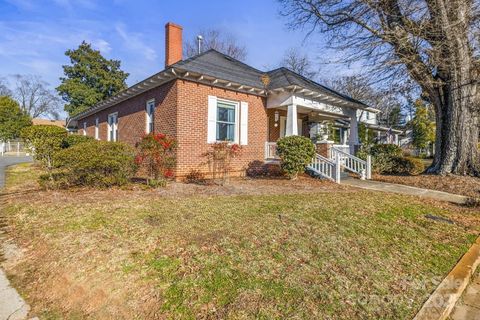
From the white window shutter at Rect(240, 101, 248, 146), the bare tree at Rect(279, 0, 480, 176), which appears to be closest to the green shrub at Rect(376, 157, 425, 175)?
the bare tree at Rect(279, 0, 480, 176)

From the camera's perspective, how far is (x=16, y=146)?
32.2m

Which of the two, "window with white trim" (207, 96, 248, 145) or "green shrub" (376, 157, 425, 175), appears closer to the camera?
"window with white trim" (207, 96, 248, 145)

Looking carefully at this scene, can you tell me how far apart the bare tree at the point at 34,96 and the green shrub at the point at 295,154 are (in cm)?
5716

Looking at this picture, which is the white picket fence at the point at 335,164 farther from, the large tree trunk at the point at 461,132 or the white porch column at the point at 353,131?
the large tree trunk at the point at 461,132

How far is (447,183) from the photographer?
8812mm

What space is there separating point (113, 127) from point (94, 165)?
31.3 feet

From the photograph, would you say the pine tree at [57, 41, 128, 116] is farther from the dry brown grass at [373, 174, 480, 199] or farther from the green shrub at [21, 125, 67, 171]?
the dry brown grass at [373, 174, 480, 199]

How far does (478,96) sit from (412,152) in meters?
25.8

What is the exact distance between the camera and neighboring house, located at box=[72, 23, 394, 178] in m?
9.07

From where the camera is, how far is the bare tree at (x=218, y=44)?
31.5 m

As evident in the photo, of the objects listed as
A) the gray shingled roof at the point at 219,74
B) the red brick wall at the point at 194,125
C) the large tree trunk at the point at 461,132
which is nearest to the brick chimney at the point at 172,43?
the gray shingled roof at the point at 219,74

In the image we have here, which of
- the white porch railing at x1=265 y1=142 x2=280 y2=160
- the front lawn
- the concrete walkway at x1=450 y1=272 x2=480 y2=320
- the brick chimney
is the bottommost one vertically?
the concrete walkway at x1=450 y1=272 x2=480 y2=320

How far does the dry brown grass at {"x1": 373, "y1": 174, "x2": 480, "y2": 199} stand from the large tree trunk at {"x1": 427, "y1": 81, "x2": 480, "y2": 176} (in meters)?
0.63

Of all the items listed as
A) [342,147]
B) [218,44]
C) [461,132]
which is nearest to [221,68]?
[342,147]
